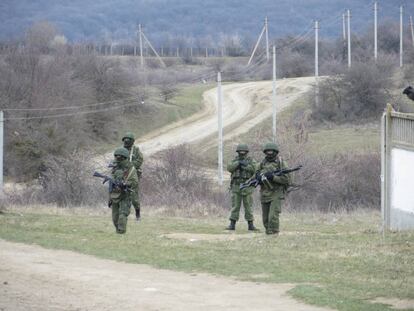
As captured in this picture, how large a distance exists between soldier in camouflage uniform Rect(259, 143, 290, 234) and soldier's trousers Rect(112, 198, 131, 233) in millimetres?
2594

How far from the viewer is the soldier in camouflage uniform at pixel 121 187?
18.6m

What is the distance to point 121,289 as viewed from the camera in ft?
41.9

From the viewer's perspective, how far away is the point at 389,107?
65.8 ft

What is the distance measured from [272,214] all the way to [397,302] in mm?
7267

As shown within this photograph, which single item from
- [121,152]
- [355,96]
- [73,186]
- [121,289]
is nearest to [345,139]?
[355,96]

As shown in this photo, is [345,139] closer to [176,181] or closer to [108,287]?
[176,181]

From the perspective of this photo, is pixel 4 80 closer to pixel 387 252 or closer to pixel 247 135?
pixel 247 135

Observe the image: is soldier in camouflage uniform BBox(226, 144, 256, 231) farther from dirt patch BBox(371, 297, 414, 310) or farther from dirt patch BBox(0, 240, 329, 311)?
dirt patch BBox(371, 297, 414, 310)

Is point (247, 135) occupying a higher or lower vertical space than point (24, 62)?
lower

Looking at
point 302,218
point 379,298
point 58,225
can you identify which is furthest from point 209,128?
point 379,298

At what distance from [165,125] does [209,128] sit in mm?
4731

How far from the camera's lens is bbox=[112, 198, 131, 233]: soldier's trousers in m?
18.8

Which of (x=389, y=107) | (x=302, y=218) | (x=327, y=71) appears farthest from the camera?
(x=327, y=71)

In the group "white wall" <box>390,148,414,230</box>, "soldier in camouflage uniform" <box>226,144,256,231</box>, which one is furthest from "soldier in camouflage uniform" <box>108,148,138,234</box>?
"white wall" <box>390,148,414,230</box>
